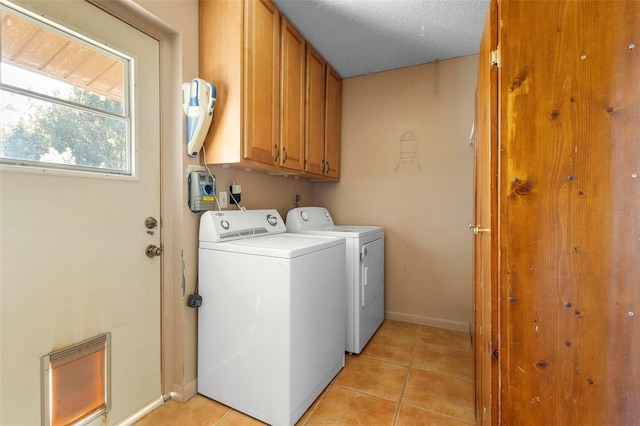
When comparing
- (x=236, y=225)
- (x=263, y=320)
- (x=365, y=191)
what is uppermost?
(x=365, y=191)

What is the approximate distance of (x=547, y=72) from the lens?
78 cm

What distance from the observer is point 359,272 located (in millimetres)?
2096

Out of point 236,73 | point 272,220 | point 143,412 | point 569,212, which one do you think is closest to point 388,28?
point 236,73

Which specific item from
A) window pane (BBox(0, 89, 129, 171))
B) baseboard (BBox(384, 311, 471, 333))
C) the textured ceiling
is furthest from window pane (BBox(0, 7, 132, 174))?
baseboard (BBox(384, 311, 471, 333))

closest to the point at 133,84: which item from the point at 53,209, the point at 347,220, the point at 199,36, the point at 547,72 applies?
the point at 199,36

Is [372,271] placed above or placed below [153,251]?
below

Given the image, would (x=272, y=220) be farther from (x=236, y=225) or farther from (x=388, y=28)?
(x=388, y=28)

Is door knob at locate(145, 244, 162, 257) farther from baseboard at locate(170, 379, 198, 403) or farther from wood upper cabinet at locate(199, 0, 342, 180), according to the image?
baseboard at locate(170, 379, 198, 403)

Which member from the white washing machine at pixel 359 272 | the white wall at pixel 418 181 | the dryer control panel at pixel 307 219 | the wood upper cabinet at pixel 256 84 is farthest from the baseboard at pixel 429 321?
the wood upper cabinet at pixel 256 84

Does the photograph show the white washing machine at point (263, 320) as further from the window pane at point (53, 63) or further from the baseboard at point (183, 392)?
the window pane at point (53, 63)

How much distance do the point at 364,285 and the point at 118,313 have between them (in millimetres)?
1527

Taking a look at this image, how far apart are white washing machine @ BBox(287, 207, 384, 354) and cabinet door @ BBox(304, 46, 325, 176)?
16.7 inches

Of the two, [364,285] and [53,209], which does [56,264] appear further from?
[364,285]

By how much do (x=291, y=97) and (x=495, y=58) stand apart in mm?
1475
